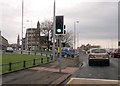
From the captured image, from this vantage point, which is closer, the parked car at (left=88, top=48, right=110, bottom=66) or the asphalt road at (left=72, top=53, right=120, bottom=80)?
the asphalt road at (left=72, top=53, right=120, bottom=80)

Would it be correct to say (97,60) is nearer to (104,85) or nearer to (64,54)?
(104,85)

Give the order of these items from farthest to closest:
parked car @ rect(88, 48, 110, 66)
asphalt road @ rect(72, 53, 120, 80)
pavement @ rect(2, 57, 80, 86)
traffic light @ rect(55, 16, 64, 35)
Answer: parked car @ rect(88, 48, 110, 66)
traffic light @ rect(55, 16, 64, 35)
asphalt road @ rect(72, 53, 120, 80)
pavement @ rect(2, 57, 80, 86)

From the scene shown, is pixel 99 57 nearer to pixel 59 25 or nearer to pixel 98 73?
pixel 98 73

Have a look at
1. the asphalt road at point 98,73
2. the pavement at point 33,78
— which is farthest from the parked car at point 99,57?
the pavement at point 33,78

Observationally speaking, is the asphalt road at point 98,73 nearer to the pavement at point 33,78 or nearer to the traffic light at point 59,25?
the pavement at point 33,78

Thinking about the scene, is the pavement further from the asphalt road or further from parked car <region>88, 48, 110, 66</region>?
parked car <region>88, 48, 110, 66</region>

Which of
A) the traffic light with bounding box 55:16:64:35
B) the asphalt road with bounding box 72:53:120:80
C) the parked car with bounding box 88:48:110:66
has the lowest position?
the asphalt road with bounding box 72:53:120:80

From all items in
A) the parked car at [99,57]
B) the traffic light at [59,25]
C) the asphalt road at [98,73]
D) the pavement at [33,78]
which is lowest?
the asphalt road at [98,73]

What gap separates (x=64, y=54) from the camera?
52031 mm

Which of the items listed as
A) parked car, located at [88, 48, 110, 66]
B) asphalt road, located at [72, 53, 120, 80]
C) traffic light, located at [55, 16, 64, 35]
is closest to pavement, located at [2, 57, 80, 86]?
asphalt road, located at [72, 53, 120, 80]

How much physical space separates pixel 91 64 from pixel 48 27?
2766 inches

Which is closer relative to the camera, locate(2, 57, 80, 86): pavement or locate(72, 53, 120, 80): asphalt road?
locate(2, 57, 80, 86): pavement

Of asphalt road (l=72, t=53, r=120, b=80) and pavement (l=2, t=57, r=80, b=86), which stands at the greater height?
pavement (l=2, t=57, r=80, b=86)

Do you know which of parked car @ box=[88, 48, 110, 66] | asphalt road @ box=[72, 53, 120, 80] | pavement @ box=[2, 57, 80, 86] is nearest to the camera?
pavement @ box=[2, 57, 80, 86]
